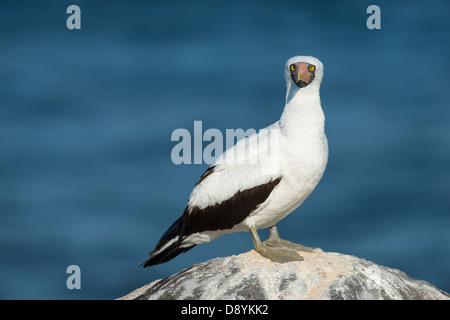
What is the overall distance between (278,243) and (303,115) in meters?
2.49

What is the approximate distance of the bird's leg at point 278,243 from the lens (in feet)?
48.2

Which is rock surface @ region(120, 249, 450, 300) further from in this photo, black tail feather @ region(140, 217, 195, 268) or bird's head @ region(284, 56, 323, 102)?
bird's head @ region(284, 56, 323, 102)

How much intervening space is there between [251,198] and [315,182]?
45.5 inches

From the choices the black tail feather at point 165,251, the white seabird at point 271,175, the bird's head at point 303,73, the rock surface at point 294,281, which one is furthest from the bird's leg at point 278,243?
the bird's head at point 303,73

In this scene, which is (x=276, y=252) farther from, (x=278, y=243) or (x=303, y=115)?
(x=303, y=115)

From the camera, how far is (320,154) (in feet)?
45.7

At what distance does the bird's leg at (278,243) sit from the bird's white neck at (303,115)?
2.11 m

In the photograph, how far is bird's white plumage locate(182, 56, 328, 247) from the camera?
1387 centimetres

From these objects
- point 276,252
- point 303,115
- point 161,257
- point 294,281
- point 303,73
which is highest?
point 303,73

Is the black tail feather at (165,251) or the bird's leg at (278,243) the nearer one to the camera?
the bird's leg at (278,243)

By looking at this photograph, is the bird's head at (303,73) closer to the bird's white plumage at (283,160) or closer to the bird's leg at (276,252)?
the bird's white plumage at (283,160)

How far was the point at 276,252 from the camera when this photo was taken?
14070 millimetres

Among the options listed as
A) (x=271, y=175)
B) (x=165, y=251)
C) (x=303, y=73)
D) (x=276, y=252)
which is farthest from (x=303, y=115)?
(x=165, y=251)
